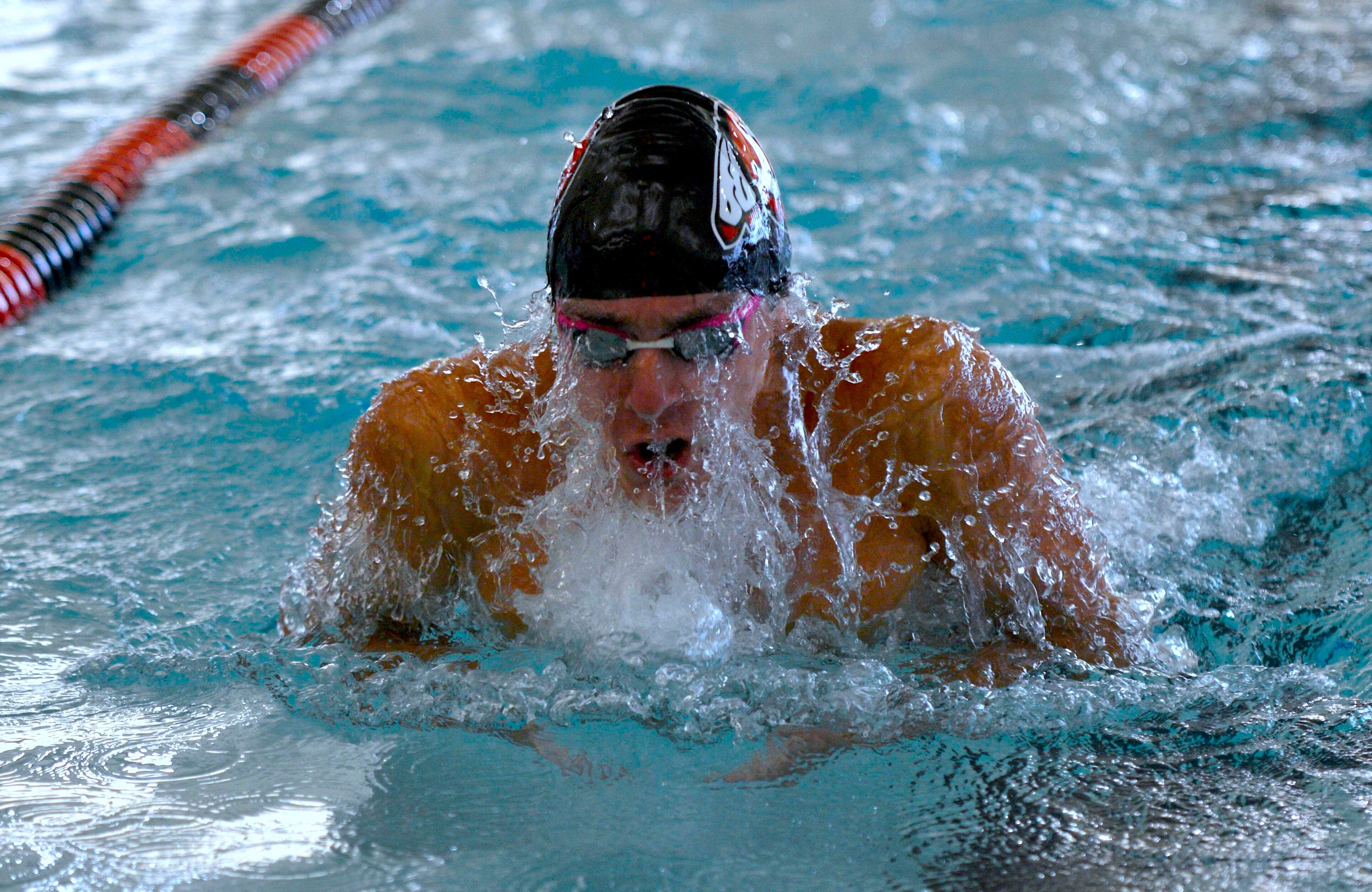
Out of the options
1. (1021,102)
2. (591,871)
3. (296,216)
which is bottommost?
(591,871)

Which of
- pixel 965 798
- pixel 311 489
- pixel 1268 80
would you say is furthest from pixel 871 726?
pixel 1268 80

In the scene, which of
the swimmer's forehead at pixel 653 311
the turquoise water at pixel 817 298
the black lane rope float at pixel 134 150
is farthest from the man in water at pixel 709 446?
the black lane rope float at pixel 134 150

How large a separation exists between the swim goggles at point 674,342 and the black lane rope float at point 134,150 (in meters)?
2.95

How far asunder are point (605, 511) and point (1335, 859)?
1360 mm

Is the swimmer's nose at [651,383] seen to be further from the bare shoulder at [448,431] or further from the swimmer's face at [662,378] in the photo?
the bare shoulder at [448,431]

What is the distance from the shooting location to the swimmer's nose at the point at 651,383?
217cm

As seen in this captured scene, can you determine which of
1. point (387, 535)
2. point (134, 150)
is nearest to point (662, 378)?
point (387, 535)

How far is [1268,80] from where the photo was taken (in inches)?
231

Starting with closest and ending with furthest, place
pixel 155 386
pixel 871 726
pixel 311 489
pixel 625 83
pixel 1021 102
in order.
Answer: pixel 871 726, pixel 311 489, pixel 155 386, pixel 1021 102, pixel 625 83

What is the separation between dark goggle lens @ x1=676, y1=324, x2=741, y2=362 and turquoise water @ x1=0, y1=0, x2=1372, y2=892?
59 cm

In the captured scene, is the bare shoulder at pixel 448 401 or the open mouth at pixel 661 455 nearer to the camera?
the open mouth at pixel 661 455

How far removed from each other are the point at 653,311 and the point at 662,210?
173 millimetres

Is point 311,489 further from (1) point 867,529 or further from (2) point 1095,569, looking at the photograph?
(2) point 1095,569

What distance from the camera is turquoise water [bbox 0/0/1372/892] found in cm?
193
